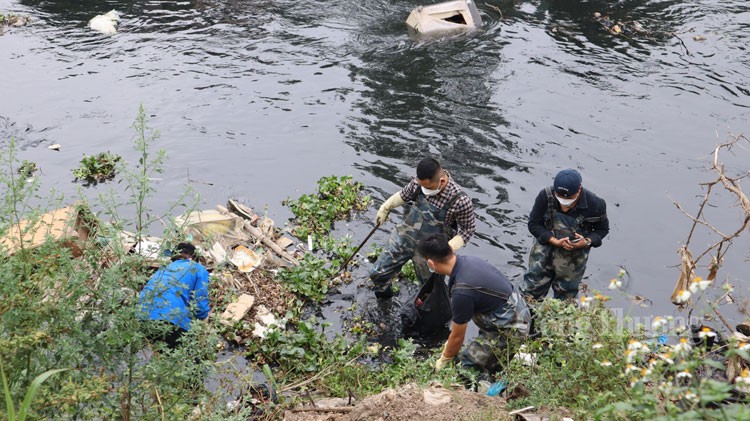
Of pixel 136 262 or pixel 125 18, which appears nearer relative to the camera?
pixel 136 262

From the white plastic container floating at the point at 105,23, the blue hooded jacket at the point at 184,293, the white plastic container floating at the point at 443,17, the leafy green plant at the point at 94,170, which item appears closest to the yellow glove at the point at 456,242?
the blue hooded jacket at the point at 184,293

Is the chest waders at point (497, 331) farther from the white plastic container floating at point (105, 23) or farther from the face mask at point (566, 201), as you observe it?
the white plastic container floating at point (105, 23)

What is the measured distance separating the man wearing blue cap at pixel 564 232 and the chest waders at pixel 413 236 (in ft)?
3.00

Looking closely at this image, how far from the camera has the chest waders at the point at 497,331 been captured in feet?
19.0

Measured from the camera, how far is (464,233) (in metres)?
6.93

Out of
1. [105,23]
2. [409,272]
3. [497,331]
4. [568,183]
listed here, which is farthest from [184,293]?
[105,23]

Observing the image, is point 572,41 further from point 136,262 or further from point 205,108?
point 136,262

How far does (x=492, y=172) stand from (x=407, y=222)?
147 inches

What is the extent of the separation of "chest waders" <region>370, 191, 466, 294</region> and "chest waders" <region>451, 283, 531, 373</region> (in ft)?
4.27

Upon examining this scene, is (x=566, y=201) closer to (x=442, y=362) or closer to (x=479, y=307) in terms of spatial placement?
(x=479, y=307)

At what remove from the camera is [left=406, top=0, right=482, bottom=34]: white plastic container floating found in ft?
51.1

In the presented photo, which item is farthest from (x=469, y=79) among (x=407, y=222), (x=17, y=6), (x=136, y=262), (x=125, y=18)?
(x=17, y=6)

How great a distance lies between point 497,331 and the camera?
6.00m

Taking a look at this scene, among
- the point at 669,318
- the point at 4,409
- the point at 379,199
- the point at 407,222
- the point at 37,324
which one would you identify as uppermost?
the point at 669,318
